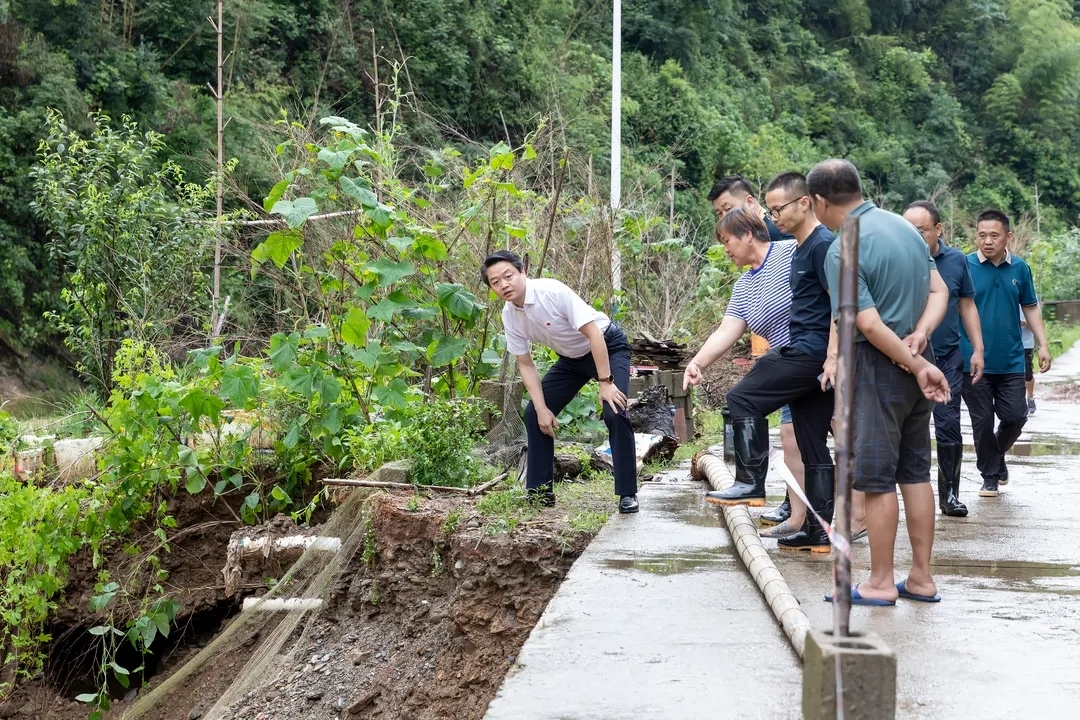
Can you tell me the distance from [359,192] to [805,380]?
10.6ft

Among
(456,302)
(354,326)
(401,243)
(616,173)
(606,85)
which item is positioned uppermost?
(606,85)

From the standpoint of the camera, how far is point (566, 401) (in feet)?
19.5

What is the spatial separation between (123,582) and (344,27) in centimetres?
1918

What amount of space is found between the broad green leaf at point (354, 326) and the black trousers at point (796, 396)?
2.74 metres

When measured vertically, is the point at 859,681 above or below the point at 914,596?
above

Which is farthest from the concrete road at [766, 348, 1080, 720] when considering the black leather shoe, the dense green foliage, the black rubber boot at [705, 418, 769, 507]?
the dense green foliage

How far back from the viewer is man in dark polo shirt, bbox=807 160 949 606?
12.6 ft

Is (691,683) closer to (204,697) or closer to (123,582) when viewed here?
(204,697)

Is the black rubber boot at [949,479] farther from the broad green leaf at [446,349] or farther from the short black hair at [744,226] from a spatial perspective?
the broad green leaf at [446,349]

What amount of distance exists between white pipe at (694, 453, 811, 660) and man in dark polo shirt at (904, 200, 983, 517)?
1179mm

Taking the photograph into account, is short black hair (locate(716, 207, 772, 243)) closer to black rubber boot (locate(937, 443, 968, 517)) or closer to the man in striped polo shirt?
the man in striped polo shirt

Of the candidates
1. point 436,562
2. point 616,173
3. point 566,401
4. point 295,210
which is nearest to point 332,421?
point 295,210

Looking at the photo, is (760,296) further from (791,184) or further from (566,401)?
(566,401)

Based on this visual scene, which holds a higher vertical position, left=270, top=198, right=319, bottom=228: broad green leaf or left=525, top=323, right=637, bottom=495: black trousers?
left=270, top=198, right=319, bottom=228: broad green leaf
